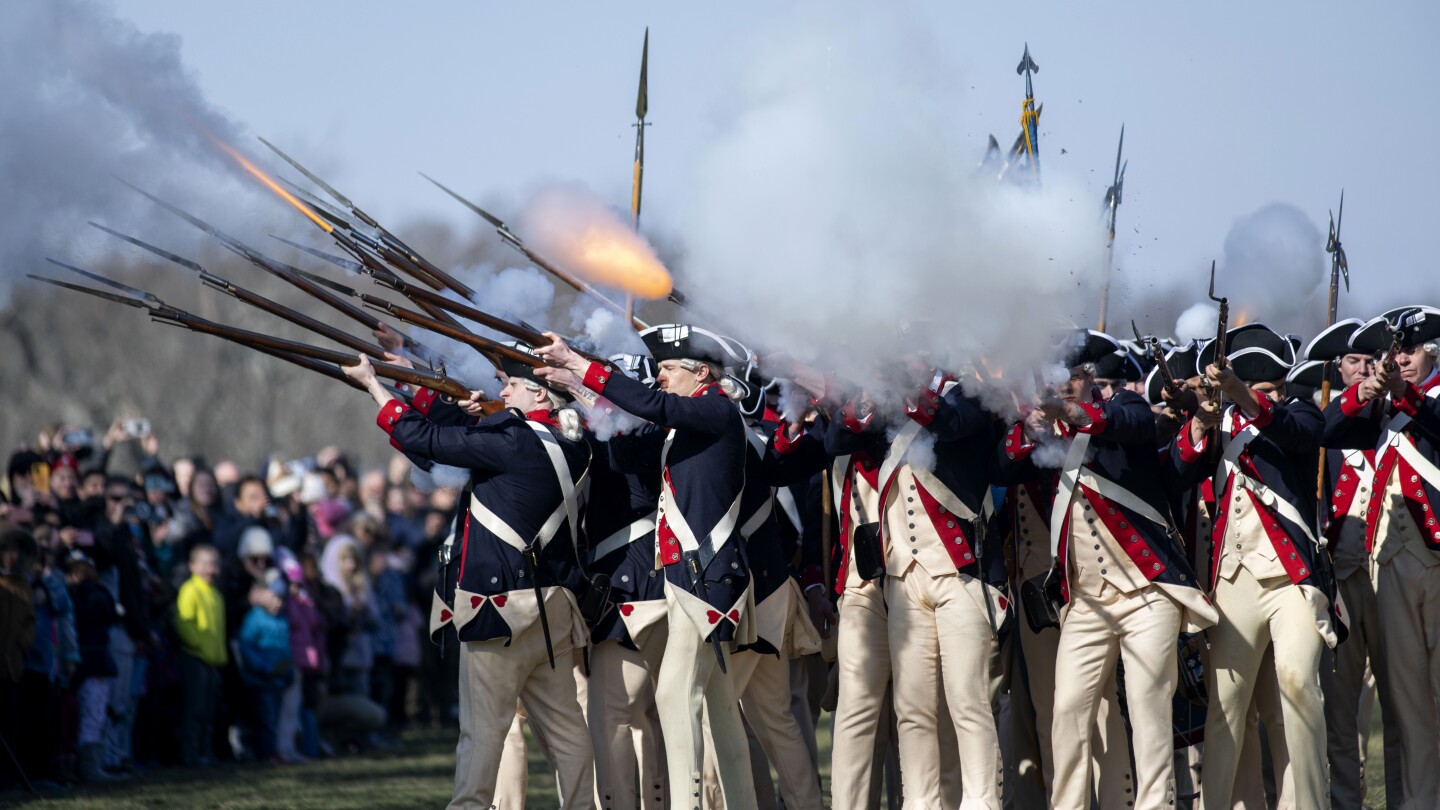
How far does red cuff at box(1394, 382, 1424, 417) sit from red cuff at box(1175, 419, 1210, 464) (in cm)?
90

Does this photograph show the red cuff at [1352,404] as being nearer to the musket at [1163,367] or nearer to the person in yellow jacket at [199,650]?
the musket at [1163,367]

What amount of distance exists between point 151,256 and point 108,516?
3.48 m

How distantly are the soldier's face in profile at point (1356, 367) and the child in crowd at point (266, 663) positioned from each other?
7.72 meters

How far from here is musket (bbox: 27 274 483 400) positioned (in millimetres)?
7266

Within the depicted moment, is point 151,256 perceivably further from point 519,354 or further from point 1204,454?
point 1204,454

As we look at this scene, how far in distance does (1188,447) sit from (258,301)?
4.04 m

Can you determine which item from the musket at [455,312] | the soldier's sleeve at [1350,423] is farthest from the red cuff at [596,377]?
the soldier's sleeve at [1350,423]

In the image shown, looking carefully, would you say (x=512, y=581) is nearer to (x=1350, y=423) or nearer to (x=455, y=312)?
(x=455, y=312)

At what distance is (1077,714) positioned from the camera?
727 cm

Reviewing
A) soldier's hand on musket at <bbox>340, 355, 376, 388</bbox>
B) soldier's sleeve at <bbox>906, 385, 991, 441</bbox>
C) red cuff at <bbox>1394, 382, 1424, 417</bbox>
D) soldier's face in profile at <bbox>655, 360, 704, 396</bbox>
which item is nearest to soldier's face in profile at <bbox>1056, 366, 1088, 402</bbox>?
soldier's sleeve at <bbox>906, 385, 991, 441</bbox>

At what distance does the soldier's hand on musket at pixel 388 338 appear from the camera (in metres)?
8.30

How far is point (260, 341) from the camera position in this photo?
7.34 metres

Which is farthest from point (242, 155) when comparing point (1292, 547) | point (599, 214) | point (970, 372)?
point (1292, 547)

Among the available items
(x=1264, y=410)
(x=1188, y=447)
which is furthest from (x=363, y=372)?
(x=1264, y=410)
